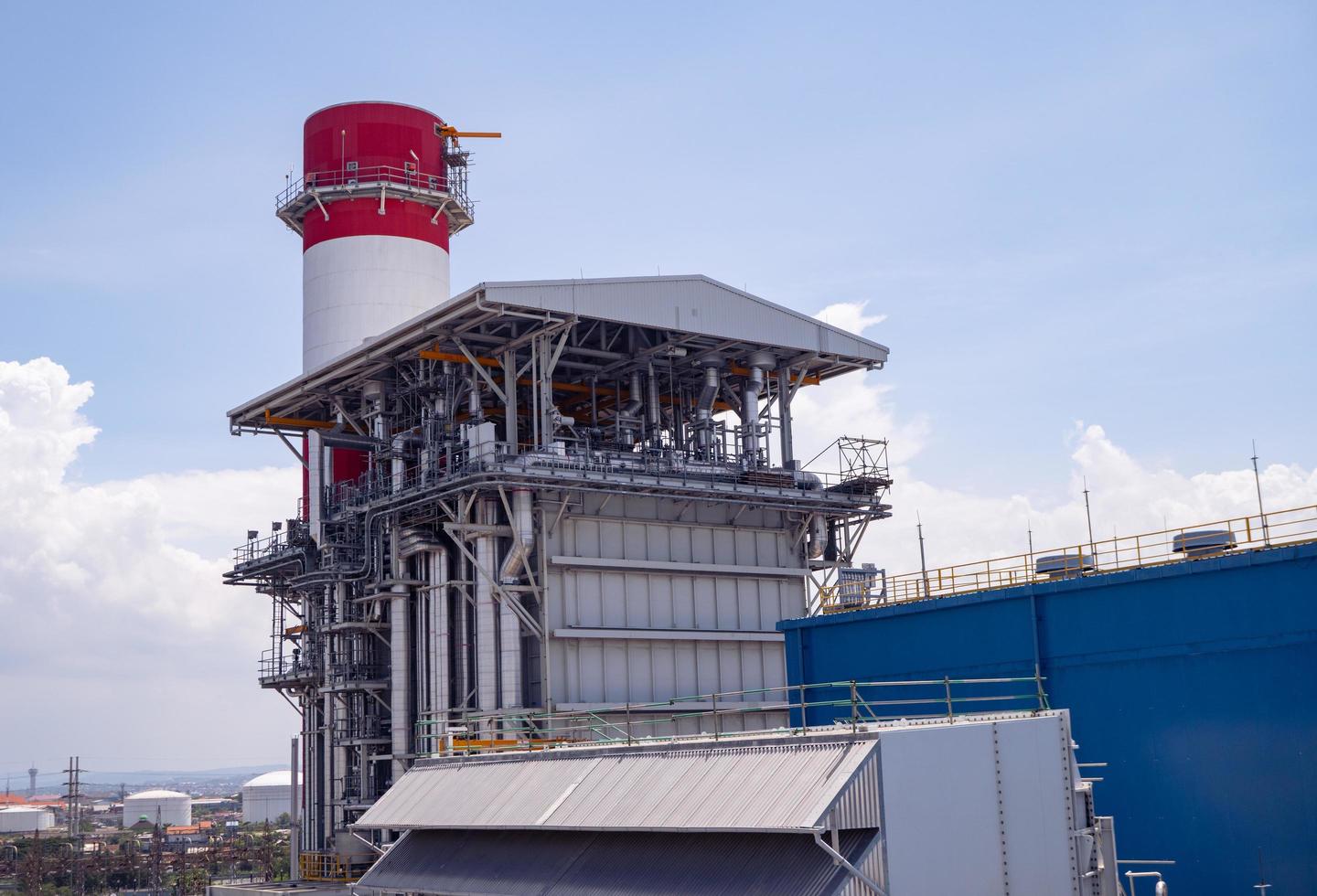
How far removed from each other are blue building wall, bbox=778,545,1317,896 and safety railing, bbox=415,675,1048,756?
66.6 inches

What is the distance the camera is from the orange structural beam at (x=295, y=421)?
2425 inches

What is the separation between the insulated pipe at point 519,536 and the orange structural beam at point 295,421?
1786cm

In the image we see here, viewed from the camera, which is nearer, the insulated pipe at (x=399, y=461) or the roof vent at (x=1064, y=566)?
the roof vent at (x=1064, y=566)

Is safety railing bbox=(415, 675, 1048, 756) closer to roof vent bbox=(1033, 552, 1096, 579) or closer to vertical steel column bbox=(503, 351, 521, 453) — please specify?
roof vent bbox=(1033, 552, 1096, 579)

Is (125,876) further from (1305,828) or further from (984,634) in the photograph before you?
(1305,828)

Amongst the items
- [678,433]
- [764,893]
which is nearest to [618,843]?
[764,893]

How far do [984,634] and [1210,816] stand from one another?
8986mm

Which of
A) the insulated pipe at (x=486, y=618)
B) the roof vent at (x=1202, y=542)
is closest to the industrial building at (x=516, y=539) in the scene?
the insulated pipe at (x=486, y=618)

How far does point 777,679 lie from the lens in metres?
52.8

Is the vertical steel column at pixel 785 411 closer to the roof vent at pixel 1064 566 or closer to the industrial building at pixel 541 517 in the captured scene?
the industrial building at pixel 541 517

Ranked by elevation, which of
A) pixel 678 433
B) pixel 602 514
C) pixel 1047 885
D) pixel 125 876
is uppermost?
pixel 678 433

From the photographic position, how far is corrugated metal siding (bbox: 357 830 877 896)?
24.4m

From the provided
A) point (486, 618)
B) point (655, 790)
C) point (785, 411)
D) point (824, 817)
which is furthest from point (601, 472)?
point (824, 817)

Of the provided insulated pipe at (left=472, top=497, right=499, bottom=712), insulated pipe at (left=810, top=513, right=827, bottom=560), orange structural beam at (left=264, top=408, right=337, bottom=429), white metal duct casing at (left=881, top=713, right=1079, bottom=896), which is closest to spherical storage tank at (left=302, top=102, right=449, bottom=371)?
orange structural beam at (left=264, top=408, right=337, bottom=429)
